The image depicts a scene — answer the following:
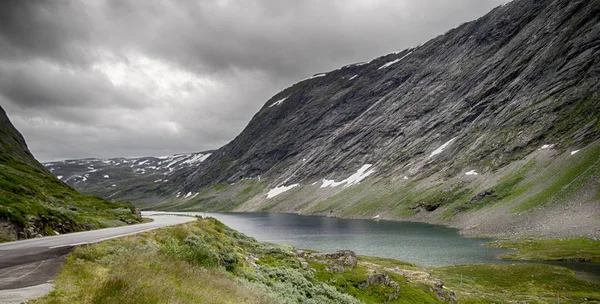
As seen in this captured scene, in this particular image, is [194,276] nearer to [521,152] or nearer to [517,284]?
[517,284]

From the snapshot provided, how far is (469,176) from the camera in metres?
148

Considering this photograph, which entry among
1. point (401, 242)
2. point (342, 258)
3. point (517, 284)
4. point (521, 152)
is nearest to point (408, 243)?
point (401, 242)

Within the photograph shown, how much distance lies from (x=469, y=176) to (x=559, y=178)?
4237 centimetres

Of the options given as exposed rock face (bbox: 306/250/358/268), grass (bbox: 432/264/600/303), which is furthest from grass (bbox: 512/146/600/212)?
exposed rock face (bbox: 306/250/358/268)

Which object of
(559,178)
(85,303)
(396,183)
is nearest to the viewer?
(85,303)

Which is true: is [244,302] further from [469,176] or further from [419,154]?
[419,154]

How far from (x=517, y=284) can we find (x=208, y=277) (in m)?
56.4

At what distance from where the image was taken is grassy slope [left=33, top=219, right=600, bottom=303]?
11.5 m

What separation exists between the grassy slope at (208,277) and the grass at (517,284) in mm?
416

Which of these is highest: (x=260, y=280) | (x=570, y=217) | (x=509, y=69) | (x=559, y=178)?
(x=509, y=69)

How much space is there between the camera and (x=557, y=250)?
70688 millimetres

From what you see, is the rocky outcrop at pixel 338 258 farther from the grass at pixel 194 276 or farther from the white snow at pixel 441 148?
the white snow at pixel 441 148

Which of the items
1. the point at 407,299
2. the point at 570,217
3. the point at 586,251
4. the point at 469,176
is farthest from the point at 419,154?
the point at 407,299

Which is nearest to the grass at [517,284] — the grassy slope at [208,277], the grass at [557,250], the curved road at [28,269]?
the grassy slope at [208,277]
